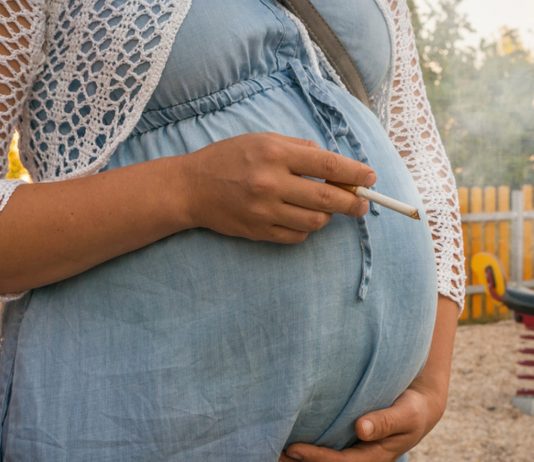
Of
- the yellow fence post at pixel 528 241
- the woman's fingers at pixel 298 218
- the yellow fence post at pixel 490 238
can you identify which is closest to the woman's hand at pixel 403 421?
the woman's fingers at pixel 298 218

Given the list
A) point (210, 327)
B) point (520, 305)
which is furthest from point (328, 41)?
point (520, 305)

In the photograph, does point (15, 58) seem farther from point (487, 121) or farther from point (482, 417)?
point (487, 121)

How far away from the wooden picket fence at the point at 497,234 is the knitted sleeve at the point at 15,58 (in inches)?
278

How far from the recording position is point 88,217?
91cm

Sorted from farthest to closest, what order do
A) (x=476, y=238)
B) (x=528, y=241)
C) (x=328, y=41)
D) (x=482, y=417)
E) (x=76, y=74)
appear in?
(x=528, y=241) < (x=476, y=238) < (x=482, y=417) < (x=328, y=41) < (x=76, y=74)

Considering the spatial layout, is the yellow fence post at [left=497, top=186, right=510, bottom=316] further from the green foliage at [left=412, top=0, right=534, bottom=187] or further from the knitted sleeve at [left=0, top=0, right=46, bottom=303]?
the knitted sleeve at [left=0, top=0, right=46, bottom=303]

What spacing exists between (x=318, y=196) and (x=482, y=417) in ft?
15.4

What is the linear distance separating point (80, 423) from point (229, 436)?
0.62ft

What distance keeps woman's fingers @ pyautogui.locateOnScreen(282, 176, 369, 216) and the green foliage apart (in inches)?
279

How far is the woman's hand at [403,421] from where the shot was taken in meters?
1.01

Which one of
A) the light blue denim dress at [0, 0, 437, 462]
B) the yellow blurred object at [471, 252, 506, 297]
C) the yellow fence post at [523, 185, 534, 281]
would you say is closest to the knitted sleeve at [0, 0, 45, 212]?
the light blue denim dress at [0, 0, 437, 462]

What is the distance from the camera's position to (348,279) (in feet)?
3.18

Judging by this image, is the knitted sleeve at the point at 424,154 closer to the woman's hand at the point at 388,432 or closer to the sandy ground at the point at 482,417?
the woman's hand at the point at 388,432

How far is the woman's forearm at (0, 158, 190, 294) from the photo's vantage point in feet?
2.95
